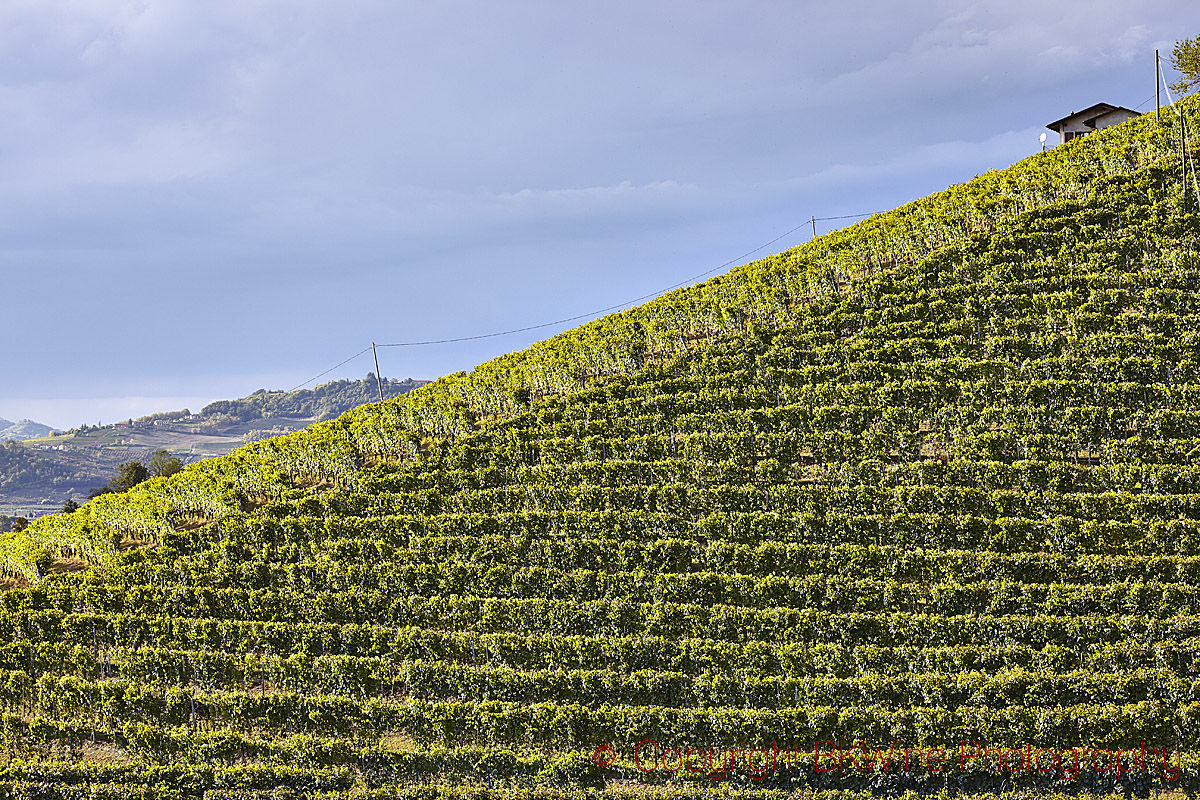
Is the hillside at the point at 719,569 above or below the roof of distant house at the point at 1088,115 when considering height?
below

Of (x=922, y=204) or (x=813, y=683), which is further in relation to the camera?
(x=922, y=204)

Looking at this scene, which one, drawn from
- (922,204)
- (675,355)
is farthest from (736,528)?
(922,204)

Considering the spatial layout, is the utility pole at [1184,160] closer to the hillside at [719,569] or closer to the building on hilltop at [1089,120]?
the hillside at [719,569]

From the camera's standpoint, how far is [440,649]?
54.4 feet

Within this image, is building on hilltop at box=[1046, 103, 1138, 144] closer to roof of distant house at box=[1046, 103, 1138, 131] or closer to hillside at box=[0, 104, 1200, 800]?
roof of distant house at box=[1046, 103, 1138, 131]

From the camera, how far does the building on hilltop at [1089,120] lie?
4019 cm

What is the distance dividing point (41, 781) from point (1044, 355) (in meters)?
27.8

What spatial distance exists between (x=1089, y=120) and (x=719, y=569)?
40995 millimetres

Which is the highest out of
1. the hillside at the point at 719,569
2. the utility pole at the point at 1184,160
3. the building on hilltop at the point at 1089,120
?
the building on hilltop at the point at 1089,120

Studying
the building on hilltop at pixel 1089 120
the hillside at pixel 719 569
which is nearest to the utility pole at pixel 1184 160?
the hillside at pixel 719 569

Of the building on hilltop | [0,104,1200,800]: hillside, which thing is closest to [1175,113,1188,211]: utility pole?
[0,104,1200,800]: hillside

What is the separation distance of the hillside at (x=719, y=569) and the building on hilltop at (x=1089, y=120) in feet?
56.2

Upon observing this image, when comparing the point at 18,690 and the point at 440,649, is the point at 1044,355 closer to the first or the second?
the point at 440,649

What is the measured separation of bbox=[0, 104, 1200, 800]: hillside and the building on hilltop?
674 inches
